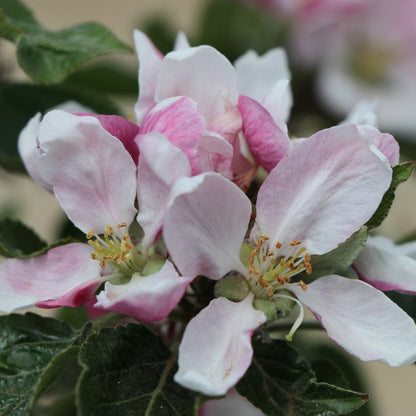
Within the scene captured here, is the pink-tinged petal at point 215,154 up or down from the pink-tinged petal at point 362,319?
up

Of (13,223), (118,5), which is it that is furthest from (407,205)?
(13,223)

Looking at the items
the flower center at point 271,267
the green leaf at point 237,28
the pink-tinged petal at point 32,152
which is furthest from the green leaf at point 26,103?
the green leaf at point 237,28

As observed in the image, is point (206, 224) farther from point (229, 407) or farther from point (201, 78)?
point (229, 407)

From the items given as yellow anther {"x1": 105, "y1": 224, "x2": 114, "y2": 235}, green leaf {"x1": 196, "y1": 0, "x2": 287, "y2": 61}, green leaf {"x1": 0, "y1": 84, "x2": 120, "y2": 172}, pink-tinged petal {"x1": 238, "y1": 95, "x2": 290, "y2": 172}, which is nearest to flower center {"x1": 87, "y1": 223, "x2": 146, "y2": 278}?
yellow anther {"x1": 105, "y1": 224, "x2": 114, "y2": 235}

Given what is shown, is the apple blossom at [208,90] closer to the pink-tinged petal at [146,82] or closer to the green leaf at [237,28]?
the pink-tinged petal at [146,82]

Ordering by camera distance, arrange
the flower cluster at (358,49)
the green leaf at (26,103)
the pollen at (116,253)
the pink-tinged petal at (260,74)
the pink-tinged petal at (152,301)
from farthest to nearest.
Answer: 1. the flower cluster at (358,49)
2. the green leaf at (26,103)
3. the pink-tinged petal at (260,74)
4. the pollen at (116,253)
5. the pink-tinged petal at (152,301)

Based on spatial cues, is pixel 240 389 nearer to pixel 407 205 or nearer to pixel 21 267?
pixel 21 267
